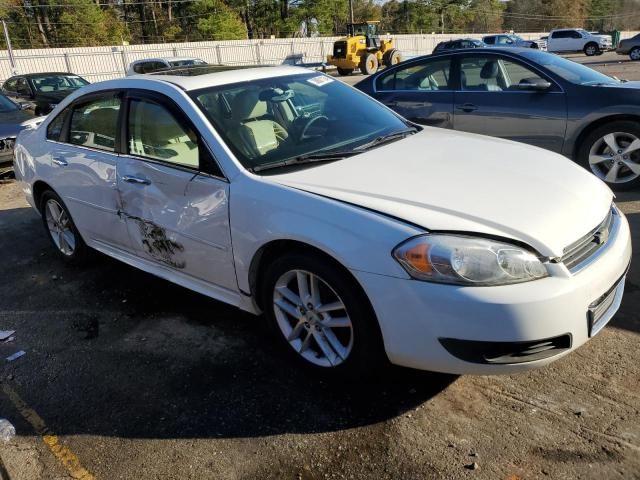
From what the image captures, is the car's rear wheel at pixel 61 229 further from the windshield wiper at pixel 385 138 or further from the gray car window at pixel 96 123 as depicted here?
the windshield wiper at pixel 385 138

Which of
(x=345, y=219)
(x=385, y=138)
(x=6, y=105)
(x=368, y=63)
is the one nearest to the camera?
(x=345, y=219)

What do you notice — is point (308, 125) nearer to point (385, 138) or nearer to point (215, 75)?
point (385, 138)

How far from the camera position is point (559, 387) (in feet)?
8.91

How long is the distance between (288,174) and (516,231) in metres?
1.18

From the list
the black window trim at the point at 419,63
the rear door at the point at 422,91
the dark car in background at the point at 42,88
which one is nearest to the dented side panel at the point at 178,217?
the rear door at the point at 422,91

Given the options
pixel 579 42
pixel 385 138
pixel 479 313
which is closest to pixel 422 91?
pixel 385 138

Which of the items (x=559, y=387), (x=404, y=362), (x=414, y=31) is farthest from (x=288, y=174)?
(x=414, y=31)

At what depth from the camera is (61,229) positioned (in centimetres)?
476

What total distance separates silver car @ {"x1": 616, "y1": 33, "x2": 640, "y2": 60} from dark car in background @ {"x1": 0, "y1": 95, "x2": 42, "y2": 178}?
27.0 m

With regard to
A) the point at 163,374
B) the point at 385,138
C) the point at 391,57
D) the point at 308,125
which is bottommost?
the point at 391,57

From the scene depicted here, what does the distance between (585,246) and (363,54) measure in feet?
96.0

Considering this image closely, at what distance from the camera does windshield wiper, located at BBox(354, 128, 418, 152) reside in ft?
10.8

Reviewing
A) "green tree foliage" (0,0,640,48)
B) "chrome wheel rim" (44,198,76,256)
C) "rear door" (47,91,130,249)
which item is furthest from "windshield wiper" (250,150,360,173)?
"green tree foliage" (0,0,640,48)

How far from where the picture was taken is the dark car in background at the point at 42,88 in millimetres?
13430
